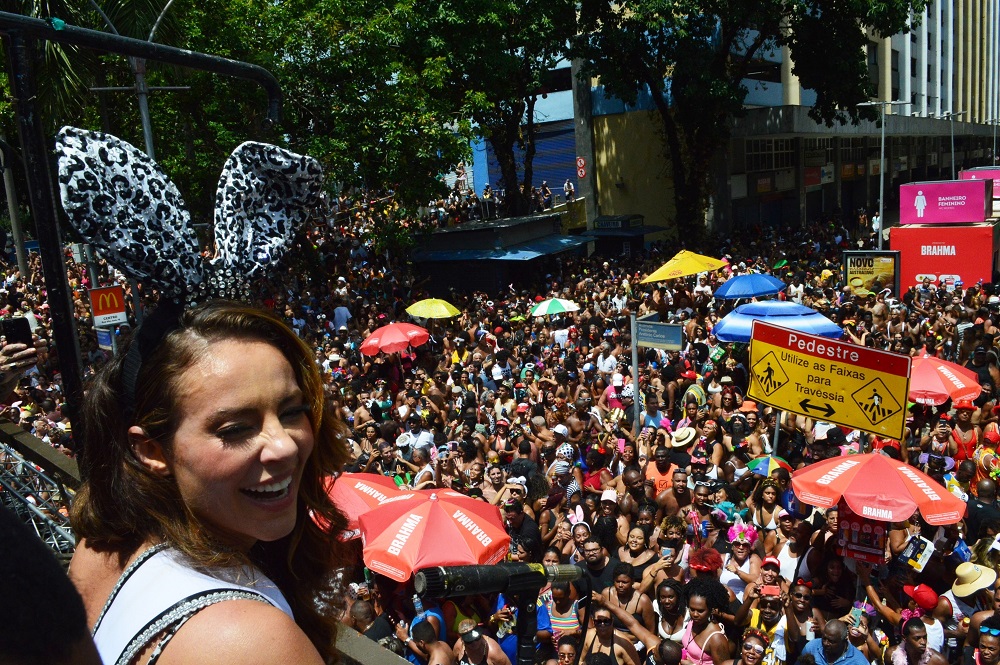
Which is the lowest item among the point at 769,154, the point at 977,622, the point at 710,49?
the point at 977,622

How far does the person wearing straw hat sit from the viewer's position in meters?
5.73

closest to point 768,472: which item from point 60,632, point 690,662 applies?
point 690,662

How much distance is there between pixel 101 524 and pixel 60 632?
0.78 m

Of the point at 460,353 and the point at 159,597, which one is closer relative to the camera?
the point at 159,597

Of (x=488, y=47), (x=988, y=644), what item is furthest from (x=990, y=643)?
(x=488, y=47)

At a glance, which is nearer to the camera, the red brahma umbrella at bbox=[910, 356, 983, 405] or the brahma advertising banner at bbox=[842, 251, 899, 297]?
the red brahma umbrella at bbox=[910, 356, 983, 405]

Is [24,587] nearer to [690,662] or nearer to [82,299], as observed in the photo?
[690,662]

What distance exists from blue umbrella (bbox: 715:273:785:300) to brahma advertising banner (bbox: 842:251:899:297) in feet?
11.1

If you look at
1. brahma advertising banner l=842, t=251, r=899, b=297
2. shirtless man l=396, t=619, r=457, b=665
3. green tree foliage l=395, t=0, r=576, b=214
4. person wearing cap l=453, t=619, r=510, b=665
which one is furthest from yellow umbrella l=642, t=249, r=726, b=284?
person wearing cap l=453, t=619, r=510, b=665

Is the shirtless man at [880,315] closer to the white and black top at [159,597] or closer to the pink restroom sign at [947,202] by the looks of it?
the pink restroom sign at [947,202]

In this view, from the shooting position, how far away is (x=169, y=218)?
1665 millimetres

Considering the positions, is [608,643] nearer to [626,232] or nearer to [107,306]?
[107,306]

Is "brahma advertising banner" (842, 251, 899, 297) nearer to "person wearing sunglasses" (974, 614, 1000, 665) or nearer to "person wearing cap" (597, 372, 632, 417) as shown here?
"person wearing cap" (597, 372, 632, 417)

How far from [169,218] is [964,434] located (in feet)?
30.3
